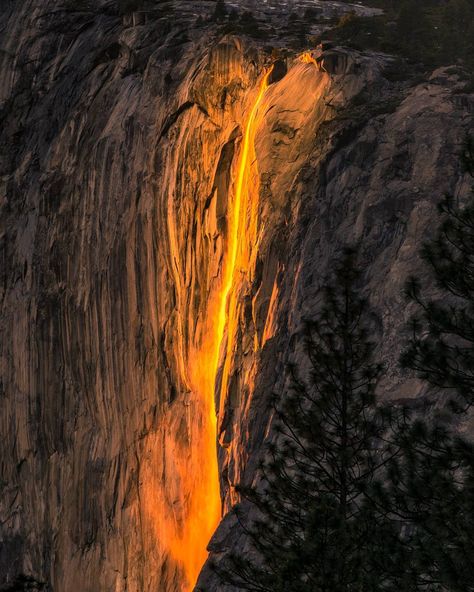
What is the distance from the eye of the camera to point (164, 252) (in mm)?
34062

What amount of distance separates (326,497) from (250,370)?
8.98m

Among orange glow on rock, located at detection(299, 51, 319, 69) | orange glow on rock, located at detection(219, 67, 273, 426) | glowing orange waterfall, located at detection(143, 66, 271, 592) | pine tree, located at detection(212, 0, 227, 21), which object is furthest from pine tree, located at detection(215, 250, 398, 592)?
pine tree, located at detection(212, 0, 227, 21)

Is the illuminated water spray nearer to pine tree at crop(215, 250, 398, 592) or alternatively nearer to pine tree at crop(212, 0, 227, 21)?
pine tree at crop(212, 0, 227, 21)

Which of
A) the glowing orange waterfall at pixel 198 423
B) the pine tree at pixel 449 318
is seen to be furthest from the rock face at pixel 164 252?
the pine tree at pixel 449 318

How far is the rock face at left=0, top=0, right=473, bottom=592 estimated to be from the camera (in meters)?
27.3

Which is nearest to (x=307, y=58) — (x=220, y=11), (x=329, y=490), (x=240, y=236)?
(x=240, y=236)

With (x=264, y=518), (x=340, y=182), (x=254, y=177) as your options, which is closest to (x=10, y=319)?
(x=254, y=177)

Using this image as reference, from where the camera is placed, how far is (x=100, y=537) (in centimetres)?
3506

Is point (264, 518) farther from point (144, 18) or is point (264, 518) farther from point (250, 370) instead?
point (144, 18)

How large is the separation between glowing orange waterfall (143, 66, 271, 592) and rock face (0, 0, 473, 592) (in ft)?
0.21

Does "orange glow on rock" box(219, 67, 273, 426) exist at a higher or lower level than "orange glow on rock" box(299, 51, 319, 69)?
lower

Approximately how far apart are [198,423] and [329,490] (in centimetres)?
1157

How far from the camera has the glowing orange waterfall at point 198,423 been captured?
31.3m

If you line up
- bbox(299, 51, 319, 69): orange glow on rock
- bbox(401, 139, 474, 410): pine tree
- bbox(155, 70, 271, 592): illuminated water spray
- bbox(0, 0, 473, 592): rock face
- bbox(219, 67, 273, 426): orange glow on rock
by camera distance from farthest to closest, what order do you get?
bbox(155, 70, 271, 592): illuminated water spray
bbox(299, 51, 319, 69): orange glow on rock
bbox(219, 67, 273, 426): orange glow on rock
bbox(0, 0, 473, 592): rock face
bbox(401, 139, 474, 410): pine tree
